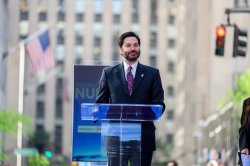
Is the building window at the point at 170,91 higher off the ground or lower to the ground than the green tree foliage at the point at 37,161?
lower

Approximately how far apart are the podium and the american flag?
2917cm

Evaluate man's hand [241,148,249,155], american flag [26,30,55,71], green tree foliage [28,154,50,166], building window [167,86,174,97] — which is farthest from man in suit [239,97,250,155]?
building window [167,86,174,97]

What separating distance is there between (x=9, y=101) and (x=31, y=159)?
108721 millimetres

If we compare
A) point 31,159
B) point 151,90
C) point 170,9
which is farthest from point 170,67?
point 151,90

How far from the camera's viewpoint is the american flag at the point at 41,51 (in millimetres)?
40237

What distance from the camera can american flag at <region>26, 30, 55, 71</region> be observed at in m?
40.2

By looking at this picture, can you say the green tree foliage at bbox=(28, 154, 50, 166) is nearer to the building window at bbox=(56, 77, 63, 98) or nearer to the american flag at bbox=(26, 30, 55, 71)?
the american flag at bbox=(26, 30, 55, 71)

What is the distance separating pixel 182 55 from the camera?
124 m

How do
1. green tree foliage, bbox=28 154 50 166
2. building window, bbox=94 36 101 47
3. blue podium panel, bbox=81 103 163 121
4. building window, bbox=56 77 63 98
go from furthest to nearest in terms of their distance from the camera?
building window, bbox=94 36 101 47
building window, bbox=56 77 63 98
green tree foliage, bbox=28 154 50 166
blue podium panel, bbox=81 103 163 121

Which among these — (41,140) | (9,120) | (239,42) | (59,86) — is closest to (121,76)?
(9,120)

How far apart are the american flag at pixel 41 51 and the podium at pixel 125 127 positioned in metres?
29.2

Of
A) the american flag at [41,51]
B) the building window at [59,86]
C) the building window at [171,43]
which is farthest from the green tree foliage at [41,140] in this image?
the american flag at [41,51]

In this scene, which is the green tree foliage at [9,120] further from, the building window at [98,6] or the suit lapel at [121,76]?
the building window at [98,6]

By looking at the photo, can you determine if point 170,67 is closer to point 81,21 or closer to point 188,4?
point 81,21
